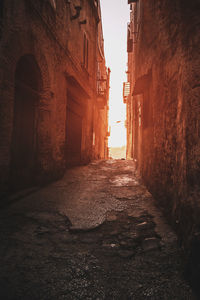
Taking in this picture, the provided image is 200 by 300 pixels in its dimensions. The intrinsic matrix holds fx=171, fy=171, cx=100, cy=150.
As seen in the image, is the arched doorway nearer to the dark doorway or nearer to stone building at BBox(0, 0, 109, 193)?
stone building at BBox(0, 0, 109, 193)

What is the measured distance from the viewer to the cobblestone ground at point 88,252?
1.45 metres

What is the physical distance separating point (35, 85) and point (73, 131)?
3.29 m

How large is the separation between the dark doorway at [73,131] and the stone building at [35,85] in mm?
47

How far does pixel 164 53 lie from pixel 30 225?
11.9 feet

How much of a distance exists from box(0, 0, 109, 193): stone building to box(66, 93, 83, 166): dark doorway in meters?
0.05

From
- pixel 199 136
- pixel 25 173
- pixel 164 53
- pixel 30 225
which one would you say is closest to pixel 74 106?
pixel 25 173

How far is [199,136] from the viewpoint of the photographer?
1.70 metres

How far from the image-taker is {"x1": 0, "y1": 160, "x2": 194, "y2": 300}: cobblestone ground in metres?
1.45

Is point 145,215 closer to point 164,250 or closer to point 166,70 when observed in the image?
point 164,250

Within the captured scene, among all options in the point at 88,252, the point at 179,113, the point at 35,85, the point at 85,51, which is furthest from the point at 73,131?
the point at 88,252

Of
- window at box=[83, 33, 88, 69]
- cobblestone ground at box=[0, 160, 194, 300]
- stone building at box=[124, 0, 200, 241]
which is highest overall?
window at box=[83, 33, 88, 69]

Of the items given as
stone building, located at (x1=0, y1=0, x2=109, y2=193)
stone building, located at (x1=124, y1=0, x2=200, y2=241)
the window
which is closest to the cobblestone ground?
stone building, located at (x1=124, y1=0, x2=200, y2=241)

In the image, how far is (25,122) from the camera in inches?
180

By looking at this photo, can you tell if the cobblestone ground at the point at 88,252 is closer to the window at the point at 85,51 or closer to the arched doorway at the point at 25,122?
the arched doorway at the point at 25,122
